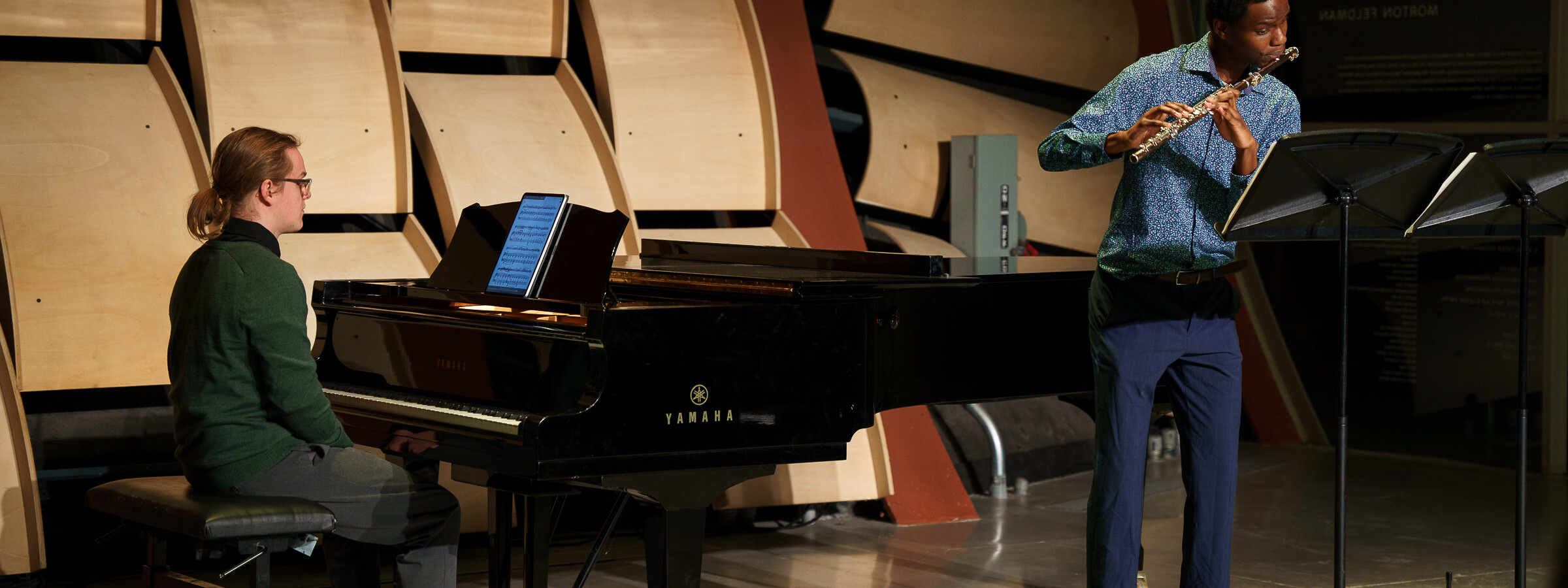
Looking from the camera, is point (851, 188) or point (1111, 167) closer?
point (851, 188)

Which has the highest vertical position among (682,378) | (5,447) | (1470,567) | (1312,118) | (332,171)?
(1312,118)

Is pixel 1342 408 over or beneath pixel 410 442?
over

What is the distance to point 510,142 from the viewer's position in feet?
15.4

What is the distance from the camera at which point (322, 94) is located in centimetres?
443

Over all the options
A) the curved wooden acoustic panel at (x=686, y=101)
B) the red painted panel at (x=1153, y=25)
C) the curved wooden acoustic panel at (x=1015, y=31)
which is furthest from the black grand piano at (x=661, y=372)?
the red painted panel at (x=1153, y=25)

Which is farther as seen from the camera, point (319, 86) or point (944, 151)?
point (944, 151)

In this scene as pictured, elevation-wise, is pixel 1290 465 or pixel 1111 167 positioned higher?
pixel 1111 167

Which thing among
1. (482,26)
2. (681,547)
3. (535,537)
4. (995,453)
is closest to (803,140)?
(482,26)

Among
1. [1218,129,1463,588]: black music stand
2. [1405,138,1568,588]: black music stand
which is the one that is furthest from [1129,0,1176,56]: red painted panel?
[1218,129,1463,588]: black music stand

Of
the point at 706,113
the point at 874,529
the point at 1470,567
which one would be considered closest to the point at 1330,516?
the point at 1470,567

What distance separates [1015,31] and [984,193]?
2.85 ft

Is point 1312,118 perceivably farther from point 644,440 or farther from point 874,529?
point 644,440

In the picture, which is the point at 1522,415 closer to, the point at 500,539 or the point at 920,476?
the point at 500,539

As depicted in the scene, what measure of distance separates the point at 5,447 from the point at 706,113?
2.42 m
